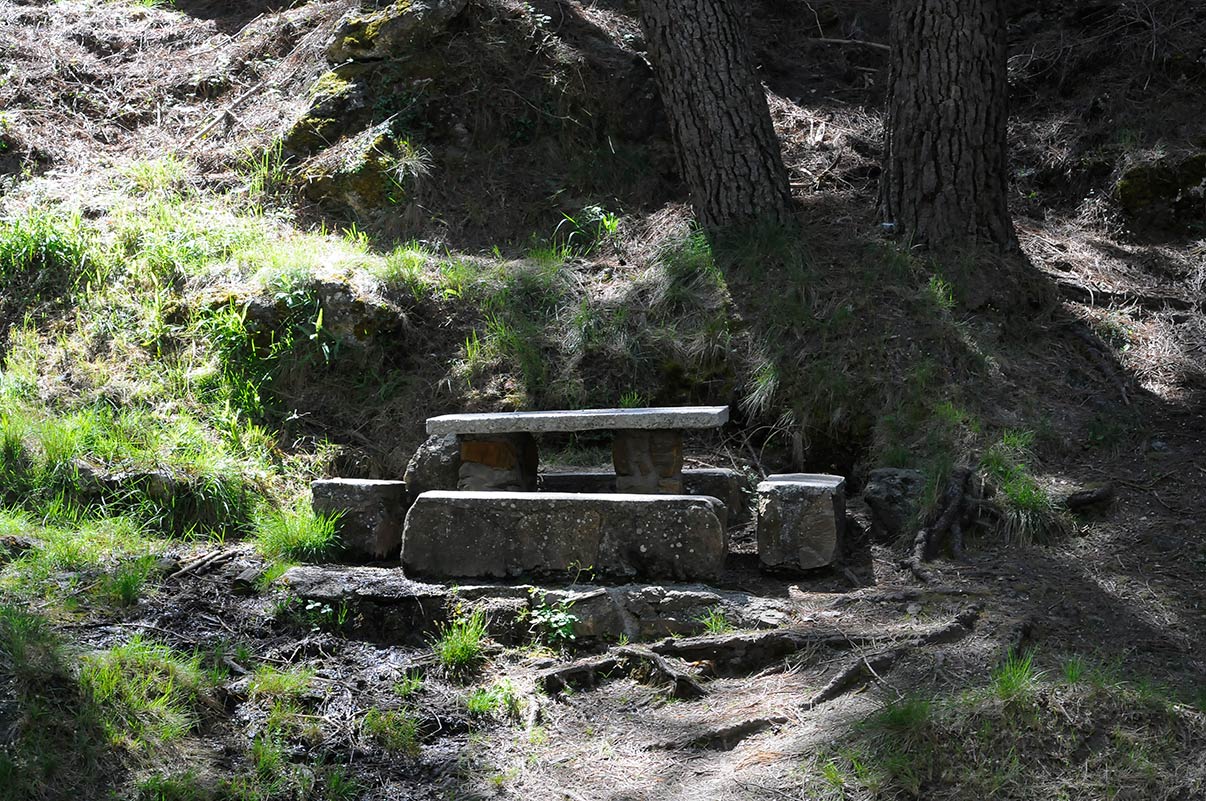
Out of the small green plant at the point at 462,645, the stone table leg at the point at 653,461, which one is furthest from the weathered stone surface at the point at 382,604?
the stone table leg at the point at 653,461

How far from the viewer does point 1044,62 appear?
8141mm

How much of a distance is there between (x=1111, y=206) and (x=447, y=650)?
538 centimetres

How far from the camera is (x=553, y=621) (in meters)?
4.44

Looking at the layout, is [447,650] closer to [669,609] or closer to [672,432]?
[669,609]

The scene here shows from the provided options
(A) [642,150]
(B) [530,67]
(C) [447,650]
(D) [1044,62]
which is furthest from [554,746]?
(D) [1044,62]

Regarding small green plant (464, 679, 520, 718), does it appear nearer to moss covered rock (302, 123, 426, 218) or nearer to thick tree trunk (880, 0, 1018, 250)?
thick tree trunk (880, 0, 1018, 250)

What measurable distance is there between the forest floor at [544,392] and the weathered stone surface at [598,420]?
28.3 inches

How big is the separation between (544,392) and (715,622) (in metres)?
2.04

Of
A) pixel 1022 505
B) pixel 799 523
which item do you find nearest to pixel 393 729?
pixel 799 523

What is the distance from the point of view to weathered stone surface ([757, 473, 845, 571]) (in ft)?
15.3

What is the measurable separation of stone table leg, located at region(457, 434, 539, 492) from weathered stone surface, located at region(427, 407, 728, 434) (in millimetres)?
110

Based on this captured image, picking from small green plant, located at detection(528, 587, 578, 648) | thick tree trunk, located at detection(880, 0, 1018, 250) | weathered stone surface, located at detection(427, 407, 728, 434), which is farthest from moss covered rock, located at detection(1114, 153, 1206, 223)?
small green plant, located at detection(528, 587, 578, 648)

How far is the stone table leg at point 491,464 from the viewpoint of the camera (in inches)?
202

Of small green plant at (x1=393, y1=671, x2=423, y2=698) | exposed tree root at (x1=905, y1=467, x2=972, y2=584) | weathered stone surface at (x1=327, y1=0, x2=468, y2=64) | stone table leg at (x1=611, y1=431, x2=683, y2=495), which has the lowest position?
small green plant at (x1=393, y1=671, x2=423, y2=698)
